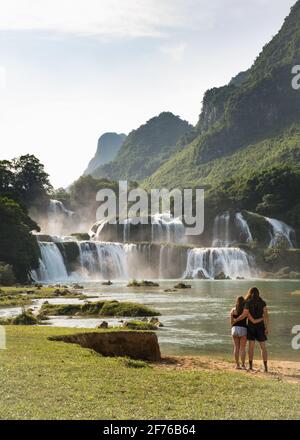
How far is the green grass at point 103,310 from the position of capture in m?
32.0

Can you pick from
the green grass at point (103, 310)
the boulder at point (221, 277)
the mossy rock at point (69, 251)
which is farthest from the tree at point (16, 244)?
the green grass at point (103, 310)

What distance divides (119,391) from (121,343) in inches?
284

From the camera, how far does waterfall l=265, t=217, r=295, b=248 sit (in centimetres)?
9975

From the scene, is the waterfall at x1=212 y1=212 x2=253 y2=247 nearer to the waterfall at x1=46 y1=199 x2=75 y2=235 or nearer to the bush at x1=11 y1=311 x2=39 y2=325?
the waterfall at x1=46 y1=199 x2=75 y2=235

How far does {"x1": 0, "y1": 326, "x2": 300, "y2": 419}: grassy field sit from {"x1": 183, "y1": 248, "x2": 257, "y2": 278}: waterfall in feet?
234

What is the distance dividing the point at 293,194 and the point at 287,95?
6900 centimetres

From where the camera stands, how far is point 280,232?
334 ft

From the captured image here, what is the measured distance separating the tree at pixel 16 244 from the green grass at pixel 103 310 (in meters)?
32.1
